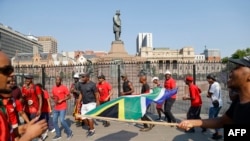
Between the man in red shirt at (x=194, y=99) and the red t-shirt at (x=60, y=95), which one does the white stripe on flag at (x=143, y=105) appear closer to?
the man in red shirt at (x=194, y=99)

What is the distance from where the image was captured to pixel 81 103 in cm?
802

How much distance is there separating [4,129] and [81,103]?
634 centimetres

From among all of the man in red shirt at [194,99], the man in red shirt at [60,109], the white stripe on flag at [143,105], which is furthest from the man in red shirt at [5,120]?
the man in red shirt at [194,99]

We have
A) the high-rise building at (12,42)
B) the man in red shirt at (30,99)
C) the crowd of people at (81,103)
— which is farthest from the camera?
the high-rise building at (12,42)

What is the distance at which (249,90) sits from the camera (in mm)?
2186

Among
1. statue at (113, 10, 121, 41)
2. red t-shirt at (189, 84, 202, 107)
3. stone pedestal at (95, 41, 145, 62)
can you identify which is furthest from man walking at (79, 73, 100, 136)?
statue at (113, 10, 121, 41)

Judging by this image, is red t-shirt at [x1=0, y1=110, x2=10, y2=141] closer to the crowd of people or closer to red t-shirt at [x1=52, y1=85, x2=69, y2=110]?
the crowd of people

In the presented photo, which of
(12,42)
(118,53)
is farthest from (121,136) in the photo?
(12,42)

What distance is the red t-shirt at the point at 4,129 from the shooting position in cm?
172

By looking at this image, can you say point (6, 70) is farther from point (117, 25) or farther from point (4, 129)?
point (117, 25)

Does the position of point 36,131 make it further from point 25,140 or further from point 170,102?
point 170,102

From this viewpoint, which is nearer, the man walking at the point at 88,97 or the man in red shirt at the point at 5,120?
the man in red shirt at the point at 5,120

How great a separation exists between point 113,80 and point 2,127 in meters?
17.9

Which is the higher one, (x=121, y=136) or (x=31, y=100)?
(x=31, y=100)
